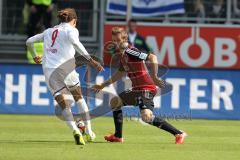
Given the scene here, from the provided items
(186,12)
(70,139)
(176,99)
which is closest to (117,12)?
(186,12)

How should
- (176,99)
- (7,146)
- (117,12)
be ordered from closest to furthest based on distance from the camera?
(7,146) → (176,99) → (117,12)

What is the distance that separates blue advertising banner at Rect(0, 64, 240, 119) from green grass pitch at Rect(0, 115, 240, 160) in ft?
2.77

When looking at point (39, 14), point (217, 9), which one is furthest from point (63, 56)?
point (217, 9)

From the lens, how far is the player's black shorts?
42.5 ft

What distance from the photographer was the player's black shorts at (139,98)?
12961 millimetres

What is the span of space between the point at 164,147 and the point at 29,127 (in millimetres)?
4216

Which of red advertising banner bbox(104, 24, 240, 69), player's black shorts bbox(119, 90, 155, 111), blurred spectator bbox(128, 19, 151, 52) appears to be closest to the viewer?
player's black shorts bbox(119, 90, 155, 111)

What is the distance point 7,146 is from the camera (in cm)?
1234

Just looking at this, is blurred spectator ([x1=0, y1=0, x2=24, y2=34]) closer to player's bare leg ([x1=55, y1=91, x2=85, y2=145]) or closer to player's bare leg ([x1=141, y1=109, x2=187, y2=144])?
player's bare leg ([x1=55, y1=91, x2=85, y2=145])

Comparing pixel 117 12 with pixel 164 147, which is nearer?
pixel 164 147

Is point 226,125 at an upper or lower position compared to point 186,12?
lower

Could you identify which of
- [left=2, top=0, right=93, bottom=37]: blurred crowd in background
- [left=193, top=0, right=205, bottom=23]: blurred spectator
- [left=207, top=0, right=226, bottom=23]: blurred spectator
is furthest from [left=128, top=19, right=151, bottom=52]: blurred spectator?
[left=207, top=0, right=226, bottom=23]: blurred spectator

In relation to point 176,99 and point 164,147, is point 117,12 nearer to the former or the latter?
point 176,99

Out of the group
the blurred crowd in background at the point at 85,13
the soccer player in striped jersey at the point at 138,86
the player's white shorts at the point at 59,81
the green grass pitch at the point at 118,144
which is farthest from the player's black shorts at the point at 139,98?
the blurred crowd in background at the point at 85,13
